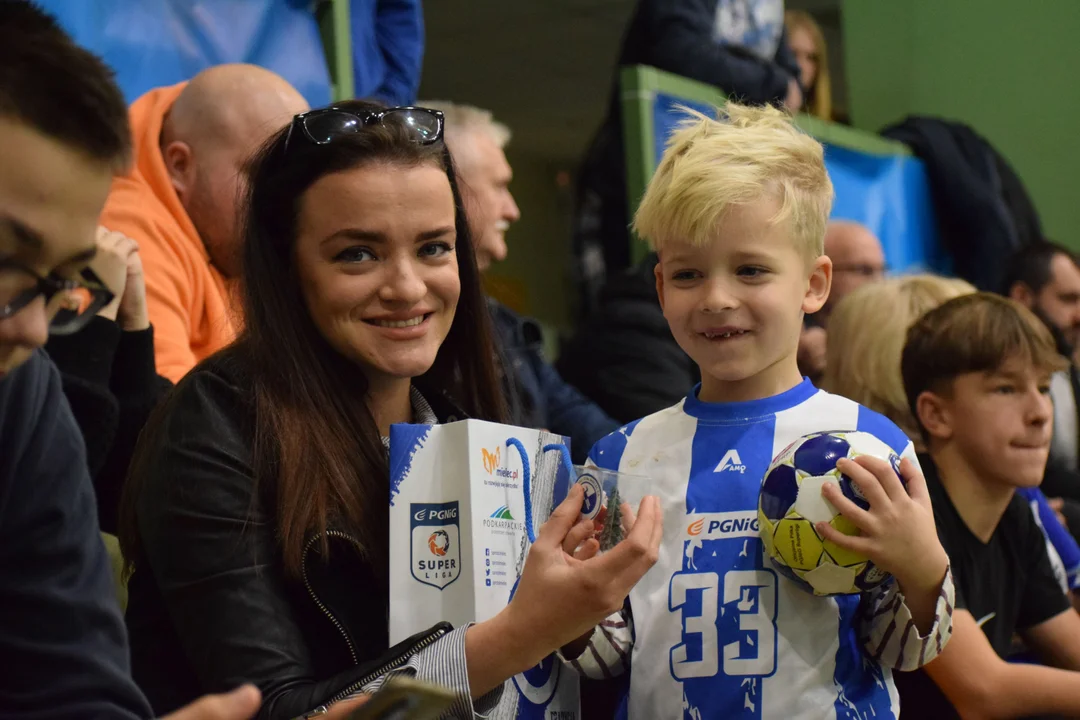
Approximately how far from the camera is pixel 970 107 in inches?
273

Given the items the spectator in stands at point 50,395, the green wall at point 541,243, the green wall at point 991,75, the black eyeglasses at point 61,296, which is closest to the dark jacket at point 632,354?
the spectator in stands at point 50,395

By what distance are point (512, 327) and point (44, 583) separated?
2.17 m

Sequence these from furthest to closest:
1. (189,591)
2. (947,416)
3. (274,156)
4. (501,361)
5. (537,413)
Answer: (537,413) < (947,416) < (501,361) < (274,156) < (189,591)

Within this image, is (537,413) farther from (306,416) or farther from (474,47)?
(474,47)

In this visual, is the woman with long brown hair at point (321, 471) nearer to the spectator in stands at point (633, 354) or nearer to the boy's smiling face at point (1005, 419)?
the boy's smiling face at point (1005, 419)

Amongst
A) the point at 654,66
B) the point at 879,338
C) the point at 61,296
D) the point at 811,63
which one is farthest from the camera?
the point at 811,63

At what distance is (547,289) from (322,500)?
1097 cm

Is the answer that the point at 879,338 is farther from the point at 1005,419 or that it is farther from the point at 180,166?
the point at 180,166

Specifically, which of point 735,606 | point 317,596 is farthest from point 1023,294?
point 317,596

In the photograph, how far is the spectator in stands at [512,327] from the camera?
3.39 meters

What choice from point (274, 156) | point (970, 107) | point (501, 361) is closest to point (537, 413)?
point (501, 361)

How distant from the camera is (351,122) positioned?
1938mm

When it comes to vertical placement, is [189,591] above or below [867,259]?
below

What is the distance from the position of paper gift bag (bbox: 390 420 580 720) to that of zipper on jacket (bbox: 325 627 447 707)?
0.22 ft
